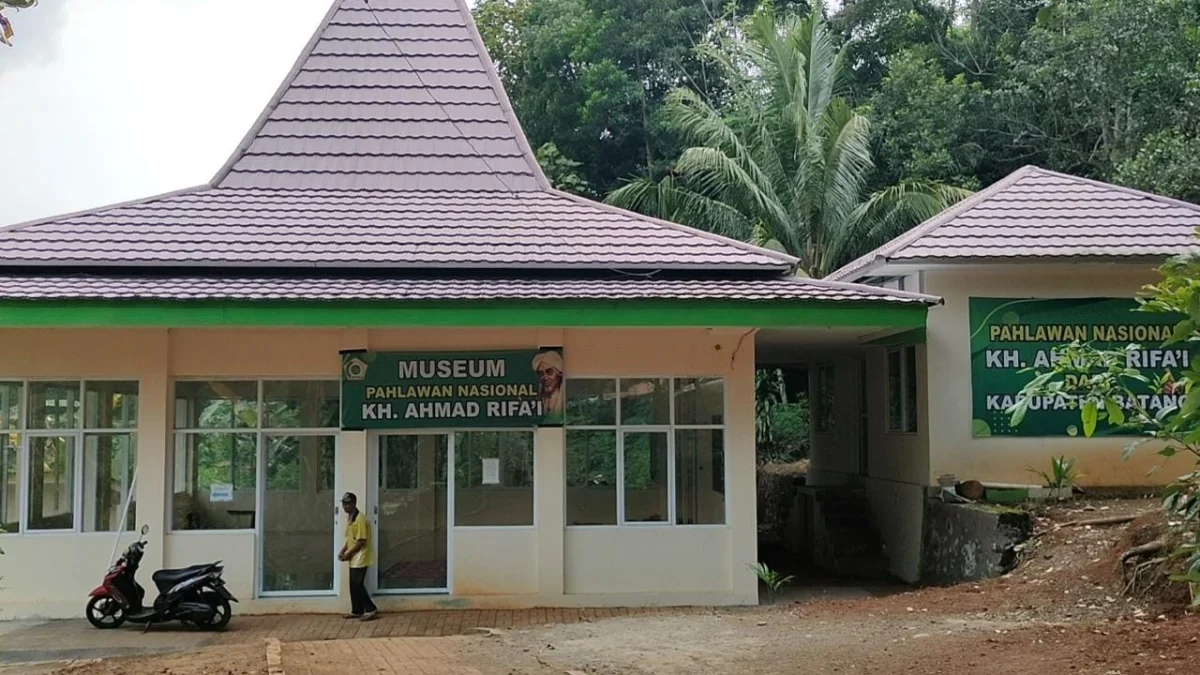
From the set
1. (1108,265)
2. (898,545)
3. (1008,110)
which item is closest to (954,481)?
(898,545)

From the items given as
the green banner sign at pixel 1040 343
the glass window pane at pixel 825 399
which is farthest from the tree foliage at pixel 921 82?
the glass window pane at pixel 825 399

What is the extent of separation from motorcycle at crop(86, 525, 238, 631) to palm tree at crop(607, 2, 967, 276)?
49.9ft

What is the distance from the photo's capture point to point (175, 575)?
1198 cm

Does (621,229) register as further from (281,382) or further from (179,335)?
(179,335)

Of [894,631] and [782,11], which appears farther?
[782,11]

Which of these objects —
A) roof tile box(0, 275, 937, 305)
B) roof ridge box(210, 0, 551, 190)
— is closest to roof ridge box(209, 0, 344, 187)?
roof ridge box(210, 0, 551, 190)

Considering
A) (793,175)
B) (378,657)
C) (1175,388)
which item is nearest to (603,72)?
(793,175)

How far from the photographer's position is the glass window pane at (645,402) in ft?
44.1

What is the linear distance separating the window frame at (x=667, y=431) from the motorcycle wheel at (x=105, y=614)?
16.0 ft

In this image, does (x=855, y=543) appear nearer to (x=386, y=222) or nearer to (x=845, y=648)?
(x=845, y=648)

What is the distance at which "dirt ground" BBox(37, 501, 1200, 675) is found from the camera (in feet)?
27.1

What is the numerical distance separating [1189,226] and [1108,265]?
1427 mm

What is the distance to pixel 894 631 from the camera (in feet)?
32.7

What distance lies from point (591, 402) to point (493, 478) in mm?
1444
